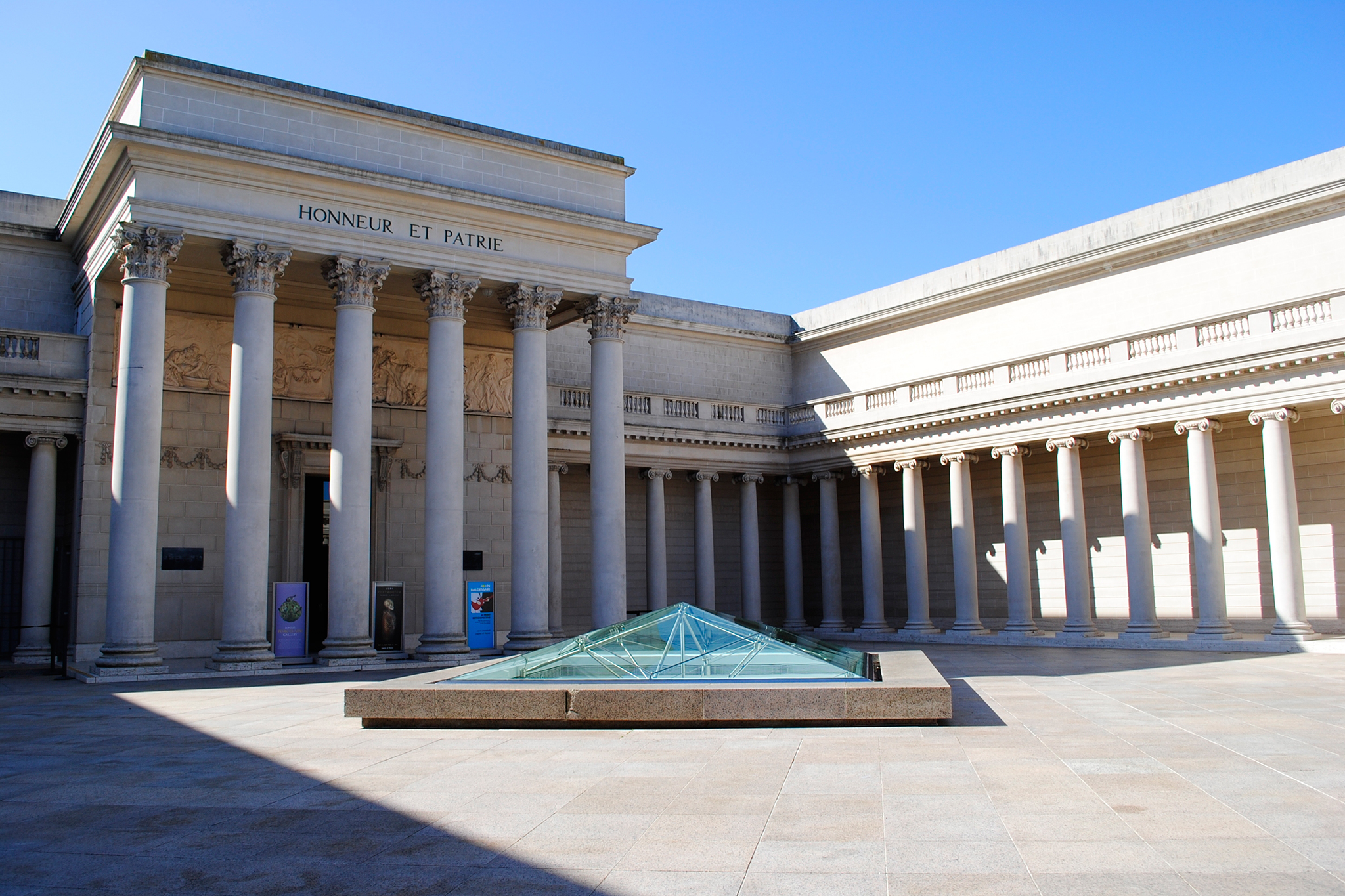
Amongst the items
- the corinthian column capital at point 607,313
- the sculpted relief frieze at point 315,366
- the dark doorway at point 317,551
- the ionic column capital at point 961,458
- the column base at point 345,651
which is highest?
the corinthian column capital at point 607,313

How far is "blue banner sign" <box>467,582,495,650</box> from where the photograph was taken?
104ft

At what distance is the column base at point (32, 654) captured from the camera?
30250 mm

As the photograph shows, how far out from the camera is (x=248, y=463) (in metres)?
26.8

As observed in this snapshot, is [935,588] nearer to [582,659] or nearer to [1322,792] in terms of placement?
[582,659]

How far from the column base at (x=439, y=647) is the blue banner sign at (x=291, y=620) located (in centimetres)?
323

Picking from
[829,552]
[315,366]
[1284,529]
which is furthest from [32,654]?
[1284,529]

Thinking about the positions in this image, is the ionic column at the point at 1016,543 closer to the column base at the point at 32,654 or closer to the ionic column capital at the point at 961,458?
the ionic column capital at the point at 961,458

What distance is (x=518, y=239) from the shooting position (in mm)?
31984

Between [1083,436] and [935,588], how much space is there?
10392mm

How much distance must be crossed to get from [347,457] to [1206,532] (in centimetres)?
2521

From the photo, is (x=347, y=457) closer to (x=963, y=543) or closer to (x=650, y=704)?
(x=650, y=704)

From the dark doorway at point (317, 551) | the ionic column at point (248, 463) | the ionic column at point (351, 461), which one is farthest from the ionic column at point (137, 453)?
the dark doorway at point (317, 551)

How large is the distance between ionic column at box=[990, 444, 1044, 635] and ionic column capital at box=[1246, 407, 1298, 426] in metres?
7.87

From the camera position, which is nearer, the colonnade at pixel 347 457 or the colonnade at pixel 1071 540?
the colonnade at pixel 347 457
